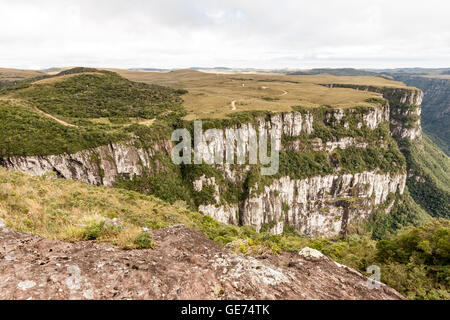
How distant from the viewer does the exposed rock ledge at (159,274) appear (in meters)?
6.27

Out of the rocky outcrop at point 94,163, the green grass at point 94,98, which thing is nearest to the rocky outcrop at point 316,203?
the rocky outcrop at point 94,163

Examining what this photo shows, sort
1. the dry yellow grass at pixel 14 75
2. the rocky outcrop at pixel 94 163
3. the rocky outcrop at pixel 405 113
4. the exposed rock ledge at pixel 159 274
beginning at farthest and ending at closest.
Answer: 1. the dry yellow grass at pixel 14 75
2. the rocky outcrop at pixel 405 113
3. the rocky outcrop at pixel 94 163
4. the exposed rock ledge at pixel 159 274

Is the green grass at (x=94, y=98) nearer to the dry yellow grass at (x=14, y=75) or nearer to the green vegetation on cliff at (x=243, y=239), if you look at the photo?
the green vegetation on cliff at (x=243, y=239)

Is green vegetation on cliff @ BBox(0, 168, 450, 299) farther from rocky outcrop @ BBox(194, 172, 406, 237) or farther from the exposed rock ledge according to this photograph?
rocky outcrop @ BBox(194, 172, 406, 237)

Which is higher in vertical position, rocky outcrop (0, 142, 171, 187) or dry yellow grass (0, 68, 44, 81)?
dry yellow grass (0, 68, 44, 81)

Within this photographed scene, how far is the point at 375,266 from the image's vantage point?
39.3 feet

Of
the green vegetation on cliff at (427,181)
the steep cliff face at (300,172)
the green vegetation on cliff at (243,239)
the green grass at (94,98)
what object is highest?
the green grass at (94,98)

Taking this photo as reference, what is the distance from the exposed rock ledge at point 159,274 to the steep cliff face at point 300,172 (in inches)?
1862

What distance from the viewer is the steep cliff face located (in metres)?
56.7

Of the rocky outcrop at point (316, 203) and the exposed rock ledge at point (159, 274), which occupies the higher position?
the exposed rock ledge at point (159, 274)

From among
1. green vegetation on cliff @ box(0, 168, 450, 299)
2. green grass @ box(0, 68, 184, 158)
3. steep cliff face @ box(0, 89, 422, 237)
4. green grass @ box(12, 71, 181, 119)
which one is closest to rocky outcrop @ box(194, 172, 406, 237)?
steep cliff face @ box(0, 89, 422, 237)

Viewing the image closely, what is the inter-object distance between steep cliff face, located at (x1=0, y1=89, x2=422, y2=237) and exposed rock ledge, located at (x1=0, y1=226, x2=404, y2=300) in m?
47.3

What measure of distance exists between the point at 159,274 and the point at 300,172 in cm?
8406
